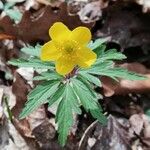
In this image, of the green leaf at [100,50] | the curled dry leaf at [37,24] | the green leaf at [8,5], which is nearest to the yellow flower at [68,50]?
the green leaf at [100,50]

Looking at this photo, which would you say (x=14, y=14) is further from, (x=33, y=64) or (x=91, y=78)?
(x=91, y=78)

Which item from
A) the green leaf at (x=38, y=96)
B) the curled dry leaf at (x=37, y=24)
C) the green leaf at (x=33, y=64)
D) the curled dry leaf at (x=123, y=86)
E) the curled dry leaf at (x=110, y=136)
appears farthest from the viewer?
the curled dry leaf at (x=37, y=24)

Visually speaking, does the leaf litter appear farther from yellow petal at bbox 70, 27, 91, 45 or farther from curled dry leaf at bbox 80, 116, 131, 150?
yellow petal at bbox 70, 27, 91, 45

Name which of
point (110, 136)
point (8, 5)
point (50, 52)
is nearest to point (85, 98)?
point (50, 52)

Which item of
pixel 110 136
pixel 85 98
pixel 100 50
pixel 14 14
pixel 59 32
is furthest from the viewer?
pixel 14 14

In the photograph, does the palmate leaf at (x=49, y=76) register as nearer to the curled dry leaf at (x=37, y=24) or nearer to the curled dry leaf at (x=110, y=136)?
the curled dry leaf at (x=110, y=136)

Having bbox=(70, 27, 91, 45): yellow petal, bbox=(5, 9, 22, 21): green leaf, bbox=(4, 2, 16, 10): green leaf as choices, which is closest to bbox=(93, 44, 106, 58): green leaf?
bbox=(70, 27, 91, 45): yellow petal
